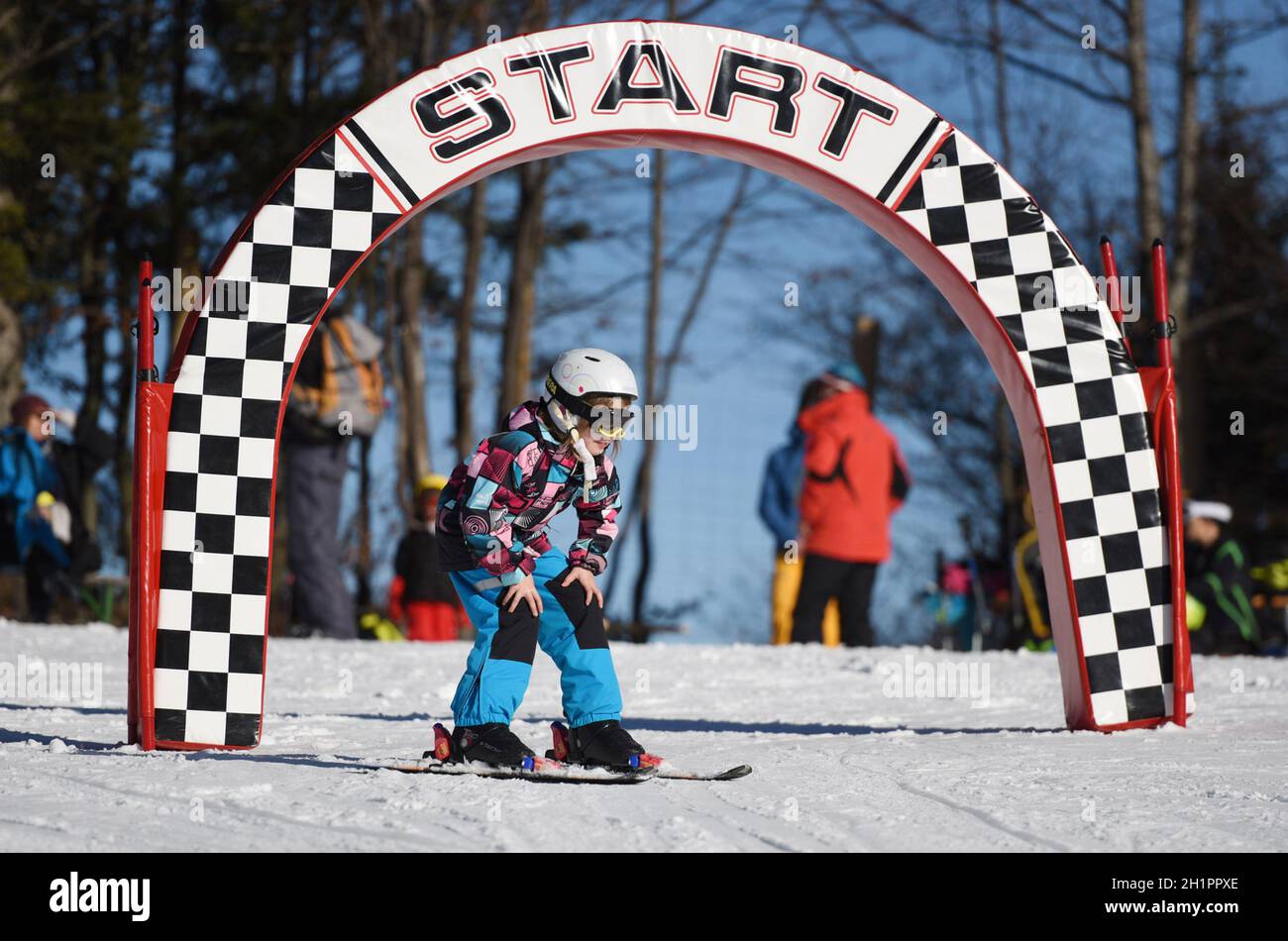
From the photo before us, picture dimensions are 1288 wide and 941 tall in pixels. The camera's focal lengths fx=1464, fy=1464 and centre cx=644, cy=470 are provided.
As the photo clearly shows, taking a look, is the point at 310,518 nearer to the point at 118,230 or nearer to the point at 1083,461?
the point at 1083,461

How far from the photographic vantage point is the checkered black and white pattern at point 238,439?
510 cm

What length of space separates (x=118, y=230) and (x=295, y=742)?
12.5 m

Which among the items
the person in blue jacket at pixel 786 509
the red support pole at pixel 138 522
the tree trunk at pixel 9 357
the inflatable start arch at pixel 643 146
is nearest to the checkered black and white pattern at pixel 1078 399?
the inflatable start arch at pixel 643 146

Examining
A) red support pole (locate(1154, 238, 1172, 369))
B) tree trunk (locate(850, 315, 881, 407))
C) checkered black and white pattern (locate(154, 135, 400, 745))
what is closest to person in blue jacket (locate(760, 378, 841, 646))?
tree trunk (locate(850, 315, 881, 407))

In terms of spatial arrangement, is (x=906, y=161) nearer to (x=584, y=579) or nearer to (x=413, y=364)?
(x=584, y=579)

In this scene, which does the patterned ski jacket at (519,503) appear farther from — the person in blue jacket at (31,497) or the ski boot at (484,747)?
the person in blue jacket at (31,497)

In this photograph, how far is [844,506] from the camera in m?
8.94

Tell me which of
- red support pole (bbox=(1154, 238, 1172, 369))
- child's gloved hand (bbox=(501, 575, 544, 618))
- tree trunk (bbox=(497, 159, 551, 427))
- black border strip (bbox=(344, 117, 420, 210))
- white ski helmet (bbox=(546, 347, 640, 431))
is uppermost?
tree trunk (bbox=(497, 159, 551, 427))

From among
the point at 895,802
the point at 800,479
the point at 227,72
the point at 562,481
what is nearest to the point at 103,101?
the point at 227,72

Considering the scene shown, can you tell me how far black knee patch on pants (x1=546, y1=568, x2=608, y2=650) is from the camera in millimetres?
4500

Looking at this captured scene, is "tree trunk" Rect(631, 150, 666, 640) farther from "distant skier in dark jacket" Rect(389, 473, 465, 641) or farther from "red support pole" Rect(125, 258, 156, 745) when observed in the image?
"red support pole" Rect(125, 258, 156, 745)

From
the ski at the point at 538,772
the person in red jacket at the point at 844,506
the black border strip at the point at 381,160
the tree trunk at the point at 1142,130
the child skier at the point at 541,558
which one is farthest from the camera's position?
the tree trunk at the point at 1142,130

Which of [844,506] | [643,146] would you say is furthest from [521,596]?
[844,506]

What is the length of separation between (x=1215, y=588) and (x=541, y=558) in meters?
6.32
